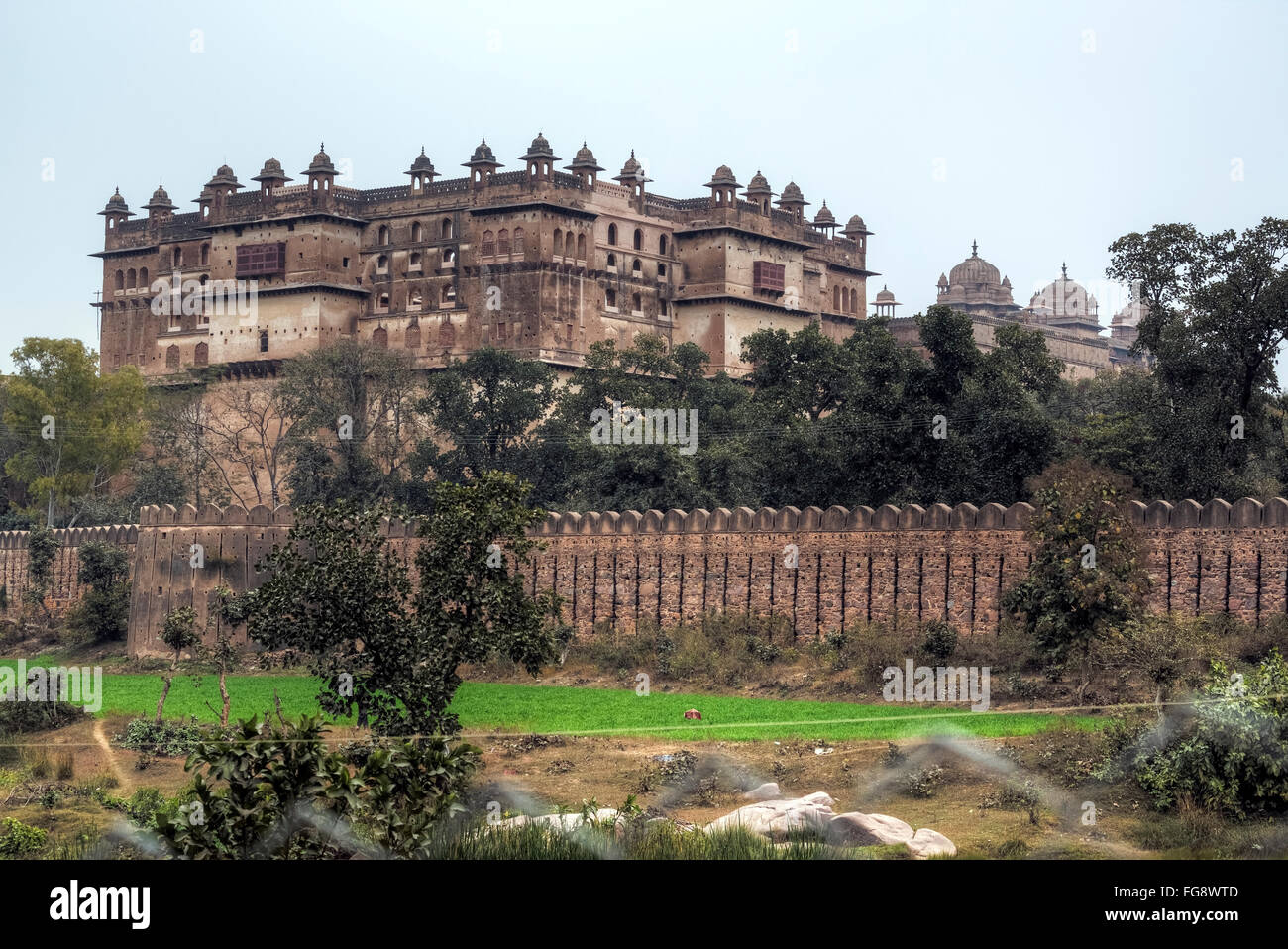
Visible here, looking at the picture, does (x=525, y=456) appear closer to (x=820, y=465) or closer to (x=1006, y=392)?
(x=820, y=465)

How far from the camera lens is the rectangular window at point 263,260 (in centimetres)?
7956

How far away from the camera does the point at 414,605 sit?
2855 centimetres

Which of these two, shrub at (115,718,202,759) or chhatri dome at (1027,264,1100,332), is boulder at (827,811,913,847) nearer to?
shrub at (115,718,202,759)

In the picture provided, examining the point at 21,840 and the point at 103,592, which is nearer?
the point at 21,840

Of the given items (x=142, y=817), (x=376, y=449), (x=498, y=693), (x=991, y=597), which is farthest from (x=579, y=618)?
(x=376, y=449)

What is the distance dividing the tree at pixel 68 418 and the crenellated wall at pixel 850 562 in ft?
61.9

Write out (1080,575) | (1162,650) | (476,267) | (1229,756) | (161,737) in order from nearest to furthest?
(1229,756)
(1162,650)
(1080,575)
(161,737)
(476,267)

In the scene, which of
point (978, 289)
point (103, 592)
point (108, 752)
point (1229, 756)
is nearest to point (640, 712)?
point (108, 752)

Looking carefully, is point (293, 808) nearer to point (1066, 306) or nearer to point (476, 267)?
point (476, 267)

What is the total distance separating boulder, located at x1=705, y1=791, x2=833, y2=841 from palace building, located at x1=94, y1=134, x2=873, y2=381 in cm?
5109

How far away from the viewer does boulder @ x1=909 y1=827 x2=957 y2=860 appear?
21516 millimetres

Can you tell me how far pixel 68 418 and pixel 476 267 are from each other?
737 inches
